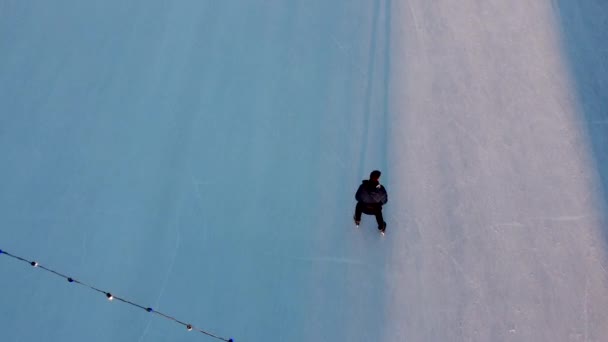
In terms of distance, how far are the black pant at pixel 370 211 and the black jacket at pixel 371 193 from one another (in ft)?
0.22

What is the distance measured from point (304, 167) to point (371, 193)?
3.72 ft

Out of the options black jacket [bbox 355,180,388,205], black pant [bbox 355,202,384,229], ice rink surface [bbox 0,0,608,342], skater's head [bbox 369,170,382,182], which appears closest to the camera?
skater's head [bbox 369,170,382,182]

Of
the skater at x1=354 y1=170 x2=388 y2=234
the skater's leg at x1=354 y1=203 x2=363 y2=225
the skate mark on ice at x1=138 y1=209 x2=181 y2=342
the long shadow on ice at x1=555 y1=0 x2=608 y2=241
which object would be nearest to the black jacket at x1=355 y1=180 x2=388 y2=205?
the skater at x1=354 y1=170 x2=388 y2=234

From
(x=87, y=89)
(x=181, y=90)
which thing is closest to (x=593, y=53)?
(x=181, y=90)

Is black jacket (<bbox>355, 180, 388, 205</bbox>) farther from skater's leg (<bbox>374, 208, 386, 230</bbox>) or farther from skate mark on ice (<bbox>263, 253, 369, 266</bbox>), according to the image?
skate mark on ice (<bbox>263, 253, 369, 266</bbox>)

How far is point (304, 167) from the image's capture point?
4844mm

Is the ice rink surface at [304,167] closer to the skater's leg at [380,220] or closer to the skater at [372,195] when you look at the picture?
the skater's leg at [380,220]

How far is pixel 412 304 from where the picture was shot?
4125 mm

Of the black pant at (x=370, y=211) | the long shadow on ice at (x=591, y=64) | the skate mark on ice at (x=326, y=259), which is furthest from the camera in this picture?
the long shadow on ice at (x=591, y=64)

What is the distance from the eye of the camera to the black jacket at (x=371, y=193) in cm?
383

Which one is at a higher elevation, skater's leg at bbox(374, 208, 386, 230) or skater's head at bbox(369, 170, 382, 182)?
skater's head at bbox(369, 170, 382, 182)

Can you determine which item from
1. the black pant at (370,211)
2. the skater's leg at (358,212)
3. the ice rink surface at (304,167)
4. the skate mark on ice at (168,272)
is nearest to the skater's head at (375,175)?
the black pant at (370,211)

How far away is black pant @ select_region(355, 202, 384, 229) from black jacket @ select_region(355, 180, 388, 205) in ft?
0.22

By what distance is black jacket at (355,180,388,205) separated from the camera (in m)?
3.83
